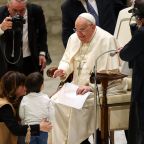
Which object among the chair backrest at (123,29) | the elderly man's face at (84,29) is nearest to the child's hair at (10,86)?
the elderly man's face at (84,29)

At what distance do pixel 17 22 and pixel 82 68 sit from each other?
79cm

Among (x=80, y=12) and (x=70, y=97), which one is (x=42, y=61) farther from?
(x=70, y=97)

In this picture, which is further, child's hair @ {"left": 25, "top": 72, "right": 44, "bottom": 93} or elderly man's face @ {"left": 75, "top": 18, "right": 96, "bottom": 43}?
elderly man's face @ {"left": 75, "top": 18, "right": 96, "bottom": 43}

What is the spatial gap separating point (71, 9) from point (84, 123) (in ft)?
5.18

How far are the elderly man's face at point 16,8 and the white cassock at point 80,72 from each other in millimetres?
582

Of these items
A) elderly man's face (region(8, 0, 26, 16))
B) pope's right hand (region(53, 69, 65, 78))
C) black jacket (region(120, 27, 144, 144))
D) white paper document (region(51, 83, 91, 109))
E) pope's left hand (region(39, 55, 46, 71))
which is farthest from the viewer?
pope's left hand (region(39, 55, 46, 71))

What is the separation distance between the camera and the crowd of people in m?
4.36

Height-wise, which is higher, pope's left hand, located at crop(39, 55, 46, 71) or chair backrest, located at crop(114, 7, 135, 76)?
chair backrest, located at crop(114, 7, 135, 76)

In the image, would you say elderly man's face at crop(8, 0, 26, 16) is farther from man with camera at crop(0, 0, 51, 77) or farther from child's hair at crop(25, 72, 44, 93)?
child's hair at crop(25, 72, 44, 93)

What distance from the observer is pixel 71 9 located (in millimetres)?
6133

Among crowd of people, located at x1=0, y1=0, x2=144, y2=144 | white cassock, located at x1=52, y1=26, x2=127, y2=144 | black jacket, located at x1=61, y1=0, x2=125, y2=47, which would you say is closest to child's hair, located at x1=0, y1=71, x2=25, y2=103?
crowd of people, located at x1=0, y1=0, x2=144, y2=144

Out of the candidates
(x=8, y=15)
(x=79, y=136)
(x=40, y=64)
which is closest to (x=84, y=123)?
(x=79, y=136)

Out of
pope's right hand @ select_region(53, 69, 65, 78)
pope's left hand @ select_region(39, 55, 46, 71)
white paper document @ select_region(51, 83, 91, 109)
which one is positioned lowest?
white paper document @ select_region(51, 83, 91, 109)

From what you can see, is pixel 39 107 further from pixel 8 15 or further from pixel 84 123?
pixel 8 15
